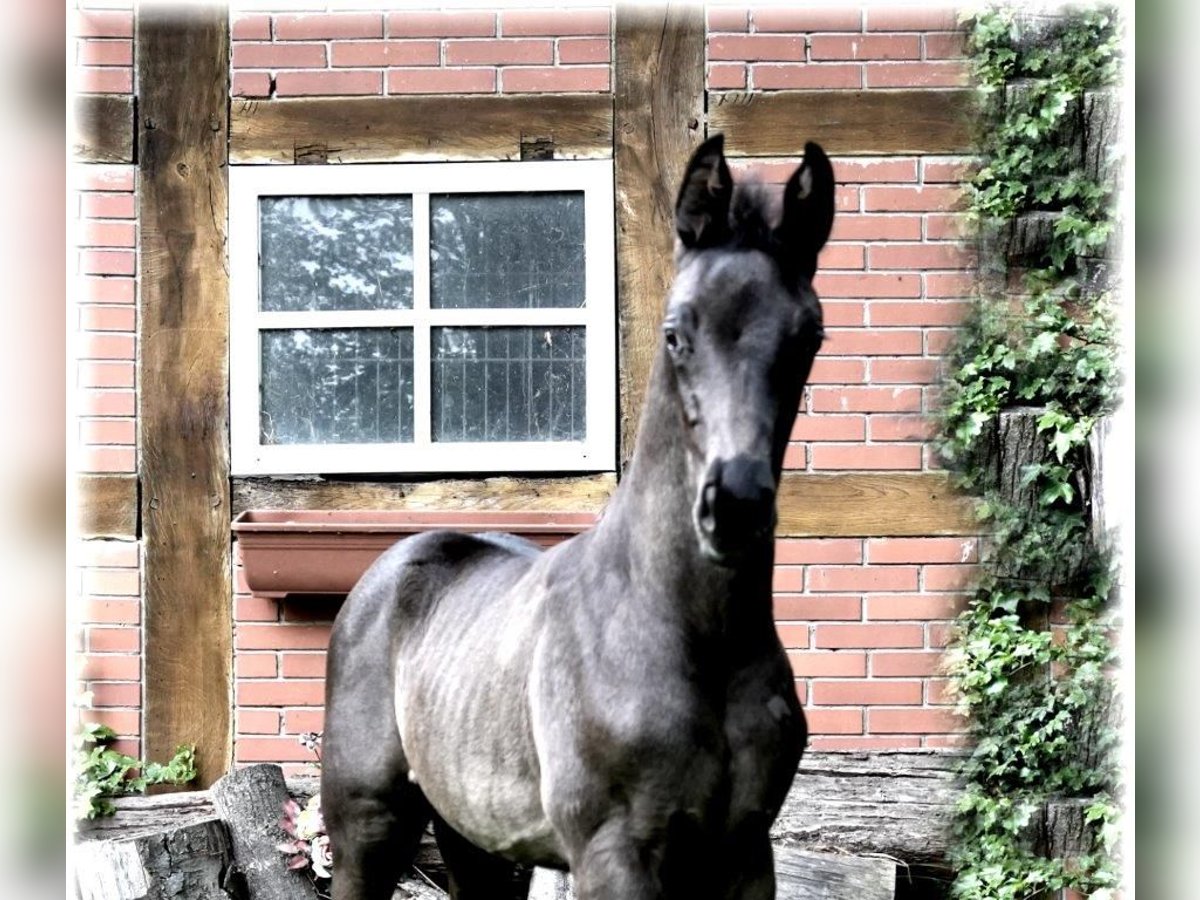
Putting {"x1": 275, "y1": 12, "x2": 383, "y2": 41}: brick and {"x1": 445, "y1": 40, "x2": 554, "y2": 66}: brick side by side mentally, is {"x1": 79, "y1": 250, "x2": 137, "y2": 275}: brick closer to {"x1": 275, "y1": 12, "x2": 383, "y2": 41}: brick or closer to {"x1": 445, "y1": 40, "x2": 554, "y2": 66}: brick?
{"x1": 275, "y1": 12, "x2": 383, "y2": 41}: brick

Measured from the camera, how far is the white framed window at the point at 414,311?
529 centimetres

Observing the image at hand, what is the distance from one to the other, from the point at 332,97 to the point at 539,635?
302 centimetres

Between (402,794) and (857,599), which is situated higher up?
(857,599)

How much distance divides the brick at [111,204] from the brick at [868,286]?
258 centimetres

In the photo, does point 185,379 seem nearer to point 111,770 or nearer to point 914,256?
point 111,770

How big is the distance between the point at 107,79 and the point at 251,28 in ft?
1.88

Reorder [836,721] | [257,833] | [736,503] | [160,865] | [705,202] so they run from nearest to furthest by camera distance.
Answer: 1. [736,503]
2. [705,202]
3. [160,865]
4. [257,833]
5. [836,721]

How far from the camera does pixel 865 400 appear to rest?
208 inches

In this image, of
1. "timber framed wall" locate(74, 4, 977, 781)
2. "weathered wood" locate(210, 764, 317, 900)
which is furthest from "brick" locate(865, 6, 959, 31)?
"weathered wood" locate(210, 764, 317, 900)

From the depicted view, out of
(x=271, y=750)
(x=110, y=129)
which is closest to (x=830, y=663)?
(x=271, y=750)

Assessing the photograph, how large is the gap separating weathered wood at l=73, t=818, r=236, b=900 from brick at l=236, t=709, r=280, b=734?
48 centimetres
